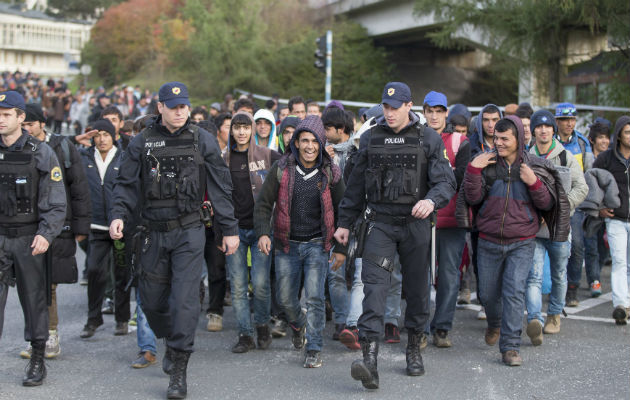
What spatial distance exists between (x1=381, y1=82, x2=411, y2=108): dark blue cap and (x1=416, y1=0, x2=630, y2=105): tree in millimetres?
10876

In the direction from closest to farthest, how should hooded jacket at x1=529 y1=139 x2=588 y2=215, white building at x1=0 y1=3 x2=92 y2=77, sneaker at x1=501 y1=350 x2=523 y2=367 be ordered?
sneaker at x1=501 y1=350 x2=523 y2=367, hooded jacket at x1=529 y1=139 x2=588 y2=215, white building at x1=0 y1=3 x2=92 y2=77

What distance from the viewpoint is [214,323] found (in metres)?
7.64

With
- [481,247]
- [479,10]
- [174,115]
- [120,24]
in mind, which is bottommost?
[481,247]

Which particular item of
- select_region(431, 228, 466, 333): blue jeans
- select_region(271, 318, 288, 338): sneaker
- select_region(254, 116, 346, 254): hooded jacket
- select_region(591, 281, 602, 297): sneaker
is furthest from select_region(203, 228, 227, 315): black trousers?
select_region(591, 281, 602, 297): sneaker

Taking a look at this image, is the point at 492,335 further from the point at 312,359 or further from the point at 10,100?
the point at 10,100

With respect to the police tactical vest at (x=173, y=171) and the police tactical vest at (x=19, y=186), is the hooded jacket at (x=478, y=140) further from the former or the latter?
the police tactical vest at (x=19, y=186)

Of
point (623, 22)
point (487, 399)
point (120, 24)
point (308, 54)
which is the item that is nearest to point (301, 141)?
point (487, 399)

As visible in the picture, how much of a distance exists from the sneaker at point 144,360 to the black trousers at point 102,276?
3.45 ft

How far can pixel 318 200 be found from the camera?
258 inches

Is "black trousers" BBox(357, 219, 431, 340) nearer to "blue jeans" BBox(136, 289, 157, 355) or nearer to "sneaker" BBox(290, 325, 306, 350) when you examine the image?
"sneaker" BBox(290, 325, 306, 350)

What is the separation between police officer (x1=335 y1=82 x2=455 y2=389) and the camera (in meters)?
5.91

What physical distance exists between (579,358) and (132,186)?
401cm

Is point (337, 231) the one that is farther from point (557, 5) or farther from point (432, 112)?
point (557, 5)

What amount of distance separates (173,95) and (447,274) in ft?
9.59
